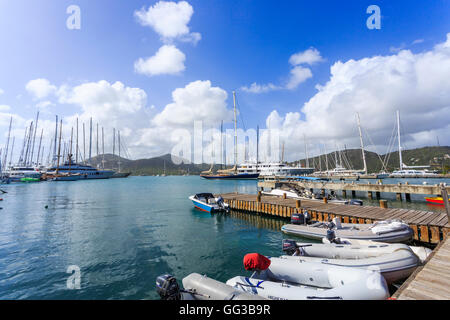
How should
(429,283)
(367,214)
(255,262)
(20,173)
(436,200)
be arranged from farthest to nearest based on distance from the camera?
1. (20,173)
2. (436,200)
3. (367,214)
4. (255,262)
5. (429,283)

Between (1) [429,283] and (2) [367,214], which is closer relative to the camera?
(1) [429,283]

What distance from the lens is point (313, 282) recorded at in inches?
297

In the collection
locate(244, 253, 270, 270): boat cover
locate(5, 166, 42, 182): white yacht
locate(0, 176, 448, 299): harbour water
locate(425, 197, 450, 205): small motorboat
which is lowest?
locate(0, 176, 448, 299): harbour water

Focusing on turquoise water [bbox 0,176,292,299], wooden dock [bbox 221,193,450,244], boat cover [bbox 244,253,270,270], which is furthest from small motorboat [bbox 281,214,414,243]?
boat cover [bbox 244,253,270,270]

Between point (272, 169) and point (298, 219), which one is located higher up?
point (272, 169)

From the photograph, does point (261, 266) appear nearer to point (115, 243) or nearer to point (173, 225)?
point (115, 243)

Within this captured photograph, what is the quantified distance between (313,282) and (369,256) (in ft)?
12.6

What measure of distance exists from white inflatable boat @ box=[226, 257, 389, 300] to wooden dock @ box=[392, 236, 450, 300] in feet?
2.79

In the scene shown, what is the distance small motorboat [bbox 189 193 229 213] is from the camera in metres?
23.0

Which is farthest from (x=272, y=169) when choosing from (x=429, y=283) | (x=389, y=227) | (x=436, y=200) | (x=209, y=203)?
(x=429, y=283)

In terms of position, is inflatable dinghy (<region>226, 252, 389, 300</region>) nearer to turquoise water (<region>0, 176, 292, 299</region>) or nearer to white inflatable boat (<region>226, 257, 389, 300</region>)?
white inflatable boat (<region>226, 257, 389, 300</region>)

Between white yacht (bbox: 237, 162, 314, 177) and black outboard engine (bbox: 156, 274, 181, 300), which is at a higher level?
white yacht (bbox: 237, 162, 314, 177)

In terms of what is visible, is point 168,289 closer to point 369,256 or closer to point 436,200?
point 369,256
